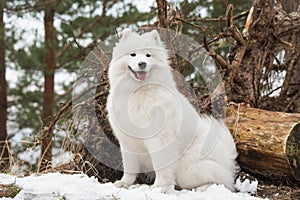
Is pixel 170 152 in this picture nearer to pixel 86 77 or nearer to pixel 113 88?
pixel 113 88

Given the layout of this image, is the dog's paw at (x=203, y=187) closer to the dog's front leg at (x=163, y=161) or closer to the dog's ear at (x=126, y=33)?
the dog's front leg at (x=163, y=161)

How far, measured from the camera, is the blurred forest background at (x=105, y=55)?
5078 millimetres

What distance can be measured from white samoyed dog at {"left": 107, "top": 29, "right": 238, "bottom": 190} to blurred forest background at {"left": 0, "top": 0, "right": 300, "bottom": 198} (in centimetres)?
100

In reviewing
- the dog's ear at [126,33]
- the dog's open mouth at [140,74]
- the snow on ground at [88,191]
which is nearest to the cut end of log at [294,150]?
the snow on ground at [88,191]

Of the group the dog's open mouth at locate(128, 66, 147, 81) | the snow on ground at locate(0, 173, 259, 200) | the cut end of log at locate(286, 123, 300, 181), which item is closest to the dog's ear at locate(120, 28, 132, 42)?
the dog's open mouth at locate(128, 66, 147, 81)

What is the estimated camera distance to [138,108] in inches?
141

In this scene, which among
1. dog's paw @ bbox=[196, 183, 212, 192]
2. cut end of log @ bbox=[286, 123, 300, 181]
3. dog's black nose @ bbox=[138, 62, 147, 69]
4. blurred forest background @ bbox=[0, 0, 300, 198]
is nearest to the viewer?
dog's black nose @ bbox=[138, 62, 147, 69]

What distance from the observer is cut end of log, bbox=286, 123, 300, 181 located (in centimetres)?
397

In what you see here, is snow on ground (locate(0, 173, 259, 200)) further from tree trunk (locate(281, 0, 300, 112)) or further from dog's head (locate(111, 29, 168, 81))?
tree trunk (locate(281, 0, 300, 112))

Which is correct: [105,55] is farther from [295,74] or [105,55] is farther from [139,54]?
[295,74]

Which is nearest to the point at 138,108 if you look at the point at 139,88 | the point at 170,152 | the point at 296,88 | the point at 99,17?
the point at 139,88

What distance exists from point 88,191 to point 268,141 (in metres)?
1.69

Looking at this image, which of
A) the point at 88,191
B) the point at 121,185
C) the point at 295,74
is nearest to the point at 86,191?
the point at 88,191

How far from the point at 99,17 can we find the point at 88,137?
4428 millimetres
